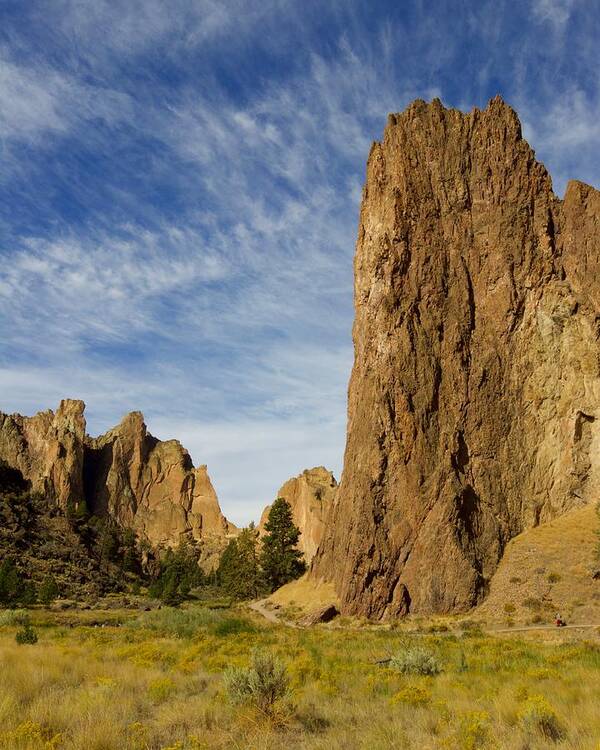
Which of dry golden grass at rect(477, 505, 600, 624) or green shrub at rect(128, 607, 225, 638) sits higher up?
dry golden grass at rect(477, 505, 600, 624)

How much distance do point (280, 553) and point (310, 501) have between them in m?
49.5

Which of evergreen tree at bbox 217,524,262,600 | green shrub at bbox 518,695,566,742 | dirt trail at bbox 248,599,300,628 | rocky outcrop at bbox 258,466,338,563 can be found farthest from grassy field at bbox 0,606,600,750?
rocky outcrop at bbox 258,466,338,563

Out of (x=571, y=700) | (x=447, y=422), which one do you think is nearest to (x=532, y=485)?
(x=447, y=422)

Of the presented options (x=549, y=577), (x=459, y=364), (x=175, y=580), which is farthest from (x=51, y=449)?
(x=549, y=577)

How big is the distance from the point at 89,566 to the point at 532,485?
179ft

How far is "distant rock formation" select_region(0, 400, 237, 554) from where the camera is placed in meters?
138

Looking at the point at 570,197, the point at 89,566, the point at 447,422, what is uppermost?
the point at 570,197

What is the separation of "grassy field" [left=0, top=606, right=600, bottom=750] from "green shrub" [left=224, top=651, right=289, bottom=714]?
0.64 feet

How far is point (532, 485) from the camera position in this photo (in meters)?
42.4

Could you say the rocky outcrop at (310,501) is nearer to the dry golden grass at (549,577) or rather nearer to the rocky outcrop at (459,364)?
the rocky outcrop at (459,364)

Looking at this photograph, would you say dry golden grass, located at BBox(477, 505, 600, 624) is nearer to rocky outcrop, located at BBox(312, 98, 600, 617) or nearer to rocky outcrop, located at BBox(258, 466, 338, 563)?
rocky outcrop, located at BBox(312, 98, 600, 617)

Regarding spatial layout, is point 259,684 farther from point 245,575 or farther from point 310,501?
point 310,501

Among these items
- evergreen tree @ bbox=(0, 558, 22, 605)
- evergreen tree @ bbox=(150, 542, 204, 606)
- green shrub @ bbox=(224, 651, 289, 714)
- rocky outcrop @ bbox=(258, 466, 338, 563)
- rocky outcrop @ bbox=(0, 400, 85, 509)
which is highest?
rocky outcrop @ bbox=(0, 400, 85, 509)

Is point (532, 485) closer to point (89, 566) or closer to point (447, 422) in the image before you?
point (447, 422)
